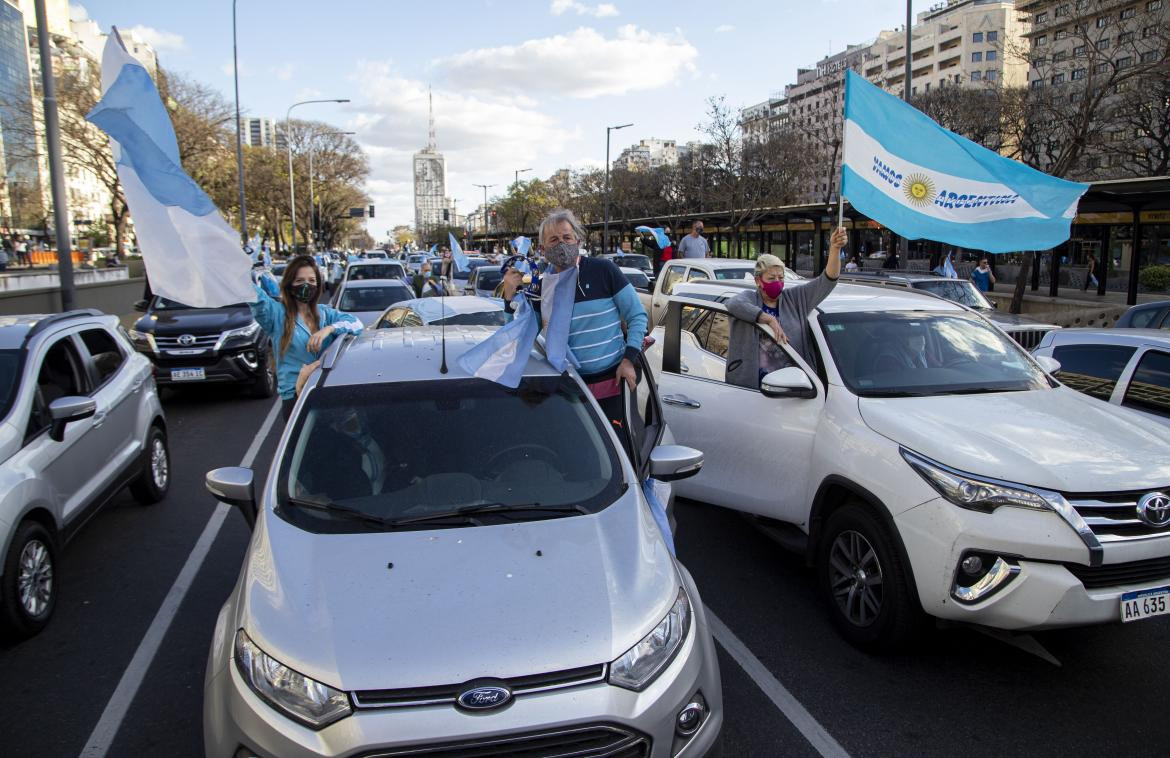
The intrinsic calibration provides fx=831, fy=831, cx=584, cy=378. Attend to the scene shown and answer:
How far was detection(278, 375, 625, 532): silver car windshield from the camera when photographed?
124 inches

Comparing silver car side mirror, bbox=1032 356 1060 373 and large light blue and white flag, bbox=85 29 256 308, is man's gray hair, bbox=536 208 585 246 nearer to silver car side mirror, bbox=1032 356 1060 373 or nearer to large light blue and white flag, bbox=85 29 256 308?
large light blue and white flag, bbox=85 29 256 308

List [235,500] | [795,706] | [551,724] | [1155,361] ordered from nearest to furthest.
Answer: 1. [551,724]
2. [235,500]
3. [795,706]
4. [1155,361]

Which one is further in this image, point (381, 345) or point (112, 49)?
point (112, 49)

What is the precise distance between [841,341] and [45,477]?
4730 mm

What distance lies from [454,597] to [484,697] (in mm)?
396

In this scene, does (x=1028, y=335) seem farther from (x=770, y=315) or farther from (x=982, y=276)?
(x=982, y=276)

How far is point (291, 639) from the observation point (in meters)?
2.49

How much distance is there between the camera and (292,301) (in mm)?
5332

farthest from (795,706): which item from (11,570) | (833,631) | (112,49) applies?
(112,49)

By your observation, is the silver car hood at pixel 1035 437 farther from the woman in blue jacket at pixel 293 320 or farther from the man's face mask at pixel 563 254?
the woman in blue jacket at pixel 293 320

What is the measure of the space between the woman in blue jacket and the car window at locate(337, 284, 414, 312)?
863cm

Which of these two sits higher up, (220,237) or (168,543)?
(220,237)

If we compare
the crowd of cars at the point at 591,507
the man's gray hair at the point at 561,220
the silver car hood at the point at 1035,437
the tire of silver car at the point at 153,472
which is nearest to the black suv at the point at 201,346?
the tire of silver car at the point at 153,472

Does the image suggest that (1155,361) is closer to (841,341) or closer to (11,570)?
(841,341)
